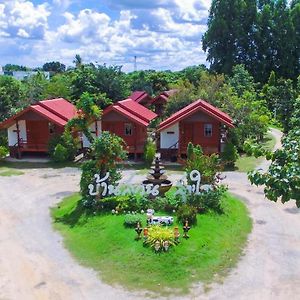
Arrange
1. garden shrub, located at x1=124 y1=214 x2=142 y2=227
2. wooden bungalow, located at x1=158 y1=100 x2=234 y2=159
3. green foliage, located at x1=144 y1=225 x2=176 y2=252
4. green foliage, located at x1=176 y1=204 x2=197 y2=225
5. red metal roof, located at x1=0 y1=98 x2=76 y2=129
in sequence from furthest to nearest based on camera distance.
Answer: red metal roof, located at x1=0 y1=98 x2=76 y2=129 < wooden bungalow, located at x1=158 y1=100 x2=234 y2=159 < green foliage, located at x1=176 y1=204 x2=197 y2=225 < garden shrub, located at x1=124 y1=214 x2=142 y2=227 < green foliage, located at x1=144 y1=225 x2=176 y2=252

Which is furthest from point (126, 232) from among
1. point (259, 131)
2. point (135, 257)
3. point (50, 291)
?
point (259, 131)

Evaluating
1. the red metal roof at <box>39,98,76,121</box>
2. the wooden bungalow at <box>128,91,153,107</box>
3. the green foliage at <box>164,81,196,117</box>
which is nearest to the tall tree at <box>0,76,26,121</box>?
the red metal roof at <box>39,98,76,121</box>

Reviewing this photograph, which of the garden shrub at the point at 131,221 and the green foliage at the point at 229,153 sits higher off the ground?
the green foliage at the point at 229,153

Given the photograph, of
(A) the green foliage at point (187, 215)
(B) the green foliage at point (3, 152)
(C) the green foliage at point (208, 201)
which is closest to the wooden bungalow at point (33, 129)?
(B) the green foliage at point (3, 152)

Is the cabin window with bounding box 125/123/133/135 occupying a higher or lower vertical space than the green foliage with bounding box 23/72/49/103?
lower

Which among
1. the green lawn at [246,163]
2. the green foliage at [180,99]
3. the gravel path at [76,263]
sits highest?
the green foliage at [180,99]

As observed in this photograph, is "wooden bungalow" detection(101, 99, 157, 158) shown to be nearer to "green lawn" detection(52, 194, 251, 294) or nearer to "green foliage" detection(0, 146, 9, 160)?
"green foliage" detection(0, 146, 9, 160)

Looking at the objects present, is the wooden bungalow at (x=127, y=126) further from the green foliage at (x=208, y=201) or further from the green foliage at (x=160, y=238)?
the green foliage at (x=160, y=238)
